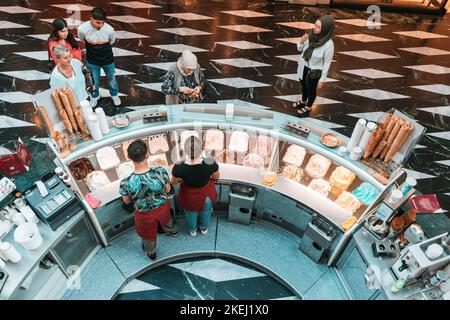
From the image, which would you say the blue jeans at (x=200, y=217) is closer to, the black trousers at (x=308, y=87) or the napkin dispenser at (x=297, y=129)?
the napkin dispenser at (x=297, y=129)

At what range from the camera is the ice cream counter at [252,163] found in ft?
10.7

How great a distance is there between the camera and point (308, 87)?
5.16 m

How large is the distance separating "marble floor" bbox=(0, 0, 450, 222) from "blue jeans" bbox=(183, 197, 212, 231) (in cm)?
213

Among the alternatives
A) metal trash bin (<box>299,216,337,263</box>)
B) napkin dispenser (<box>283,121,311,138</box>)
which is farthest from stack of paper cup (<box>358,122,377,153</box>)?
metal trash bin (<box>299,216,337,263</box>)

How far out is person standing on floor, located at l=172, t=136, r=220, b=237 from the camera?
3041 mm

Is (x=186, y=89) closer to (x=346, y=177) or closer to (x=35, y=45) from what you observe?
(x=346, y=177)

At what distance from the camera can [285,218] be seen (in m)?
3.72

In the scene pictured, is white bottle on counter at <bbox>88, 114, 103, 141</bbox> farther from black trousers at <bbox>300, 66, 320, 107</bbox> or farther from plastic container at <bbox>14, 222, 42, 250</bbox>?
black trousers at <bbox>300, 66, 320, 107</bbox>

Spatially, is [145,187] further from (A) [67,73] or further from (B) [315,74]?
(B) [315,74]

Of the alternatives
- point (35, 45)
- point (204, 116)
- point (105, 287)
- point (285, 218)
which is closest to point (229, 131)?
point (204, 116)

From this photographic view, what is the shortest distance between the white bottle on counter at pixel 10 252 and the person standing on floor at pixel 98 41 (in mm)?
3008

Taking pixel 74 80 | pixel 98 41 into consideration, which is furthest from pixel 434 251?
pixel 98 41

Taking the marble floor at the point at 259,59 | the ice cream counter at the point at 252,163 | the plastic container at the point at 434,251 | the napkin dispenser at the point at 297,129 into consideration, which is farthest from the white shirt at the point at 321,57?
the plastic container at the point at 434,251
